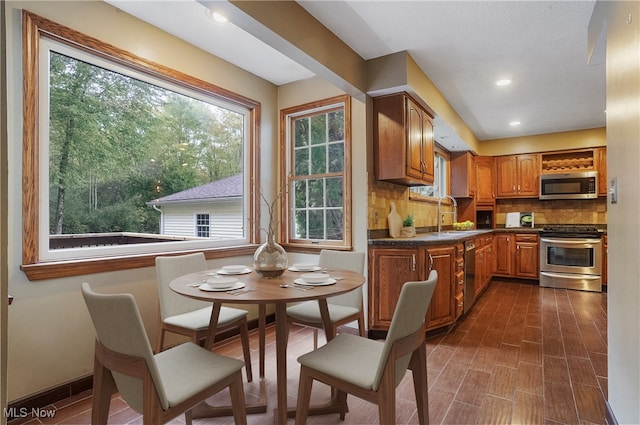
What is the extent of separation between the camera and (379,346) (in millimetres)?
1620

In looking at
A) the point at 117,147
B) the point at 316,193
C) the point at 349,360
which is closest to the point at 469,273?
the point at 316,193

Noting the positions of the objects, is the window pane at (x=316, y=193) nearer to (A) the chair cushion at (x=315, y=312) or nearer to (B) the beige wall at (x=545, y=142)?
(A) the chair cushion at (x=315, y=312)

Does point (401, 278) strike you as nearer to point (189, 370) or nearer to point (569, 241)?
point (189, 370)

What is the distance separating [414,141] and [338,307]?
73.3 inches

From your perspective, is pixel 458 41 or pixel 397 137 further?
pixel 397 137

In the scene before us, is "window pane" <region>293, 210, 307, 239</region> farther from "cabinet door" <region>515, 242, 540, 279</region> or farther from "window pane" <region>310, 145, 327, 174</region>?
"cabinet door" <region>515, 242, 540, 279</region>

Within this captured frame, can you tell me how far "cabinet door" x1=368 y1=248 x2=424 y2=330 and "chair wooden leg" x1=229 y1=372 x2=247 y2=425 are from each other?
184 cm

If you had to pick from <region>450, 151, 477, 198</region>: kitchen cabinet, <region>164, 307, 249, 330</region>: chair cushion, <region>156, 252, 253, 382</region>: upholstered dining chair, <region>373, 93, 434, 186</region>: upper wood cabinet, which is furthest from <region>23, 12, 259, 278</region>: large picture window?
<region>450, 151, 477, 198</region>: kitchen cabinet

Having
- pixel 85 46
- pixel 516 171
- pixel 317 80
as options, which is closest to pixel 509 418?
pixel 317 80

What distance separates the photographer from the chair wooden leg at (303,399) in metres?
1.43

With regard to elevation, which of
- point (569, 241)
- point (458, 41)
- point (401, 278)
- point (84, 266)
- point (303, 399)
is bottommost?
point (303, 399)

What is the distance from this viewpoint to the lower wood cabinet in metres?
2.94

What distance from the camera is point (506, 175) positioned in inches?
238

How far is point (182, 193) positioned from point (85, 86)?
1.05 metres
